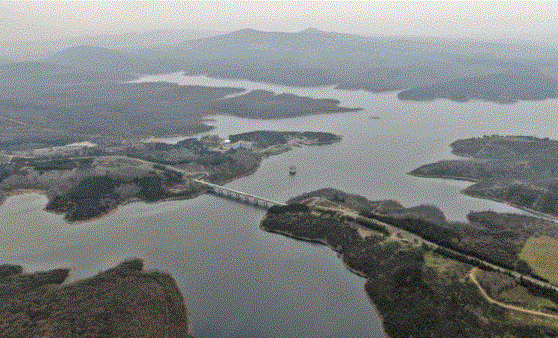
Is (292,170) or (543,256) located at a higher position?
(543,256)

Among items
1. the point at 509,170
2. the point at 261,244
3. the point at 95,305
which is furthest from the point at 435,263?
the point at 509,170

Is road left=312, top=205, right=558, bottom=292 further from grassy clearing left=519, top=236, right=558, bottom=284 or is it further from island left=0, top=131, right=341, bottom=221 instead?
island left=0, top=131, right=341, bottom=221

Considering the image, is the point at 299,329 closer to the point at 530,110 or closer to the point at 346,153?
the point at 346,153

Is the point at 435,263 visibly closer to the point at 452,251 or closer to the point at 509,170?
the point at 452,251

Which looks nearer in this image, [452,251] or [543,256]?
[543,256]

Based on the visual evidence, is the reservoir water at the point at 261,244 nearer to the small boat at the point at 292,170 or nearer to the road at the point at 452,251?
the small boat at the point at 292,170
